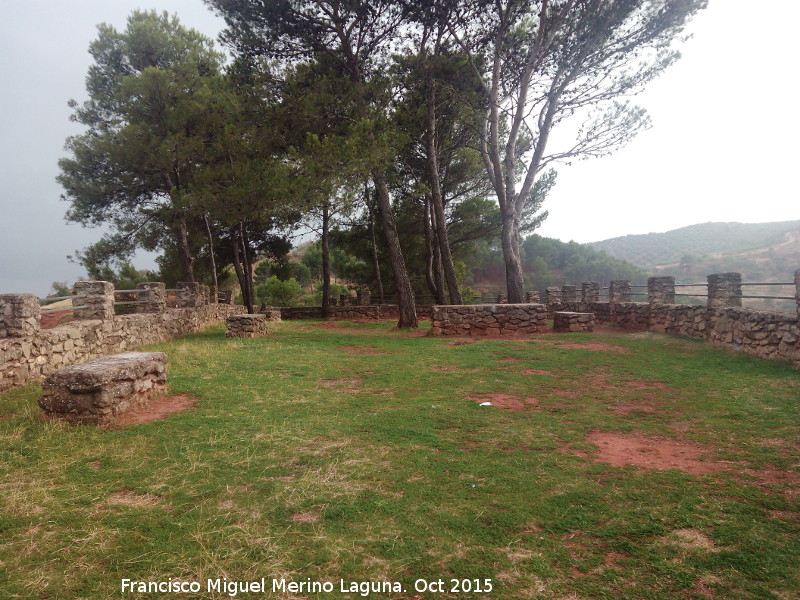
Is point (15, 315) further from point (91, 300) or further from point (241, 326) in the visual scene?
point (241, 326)

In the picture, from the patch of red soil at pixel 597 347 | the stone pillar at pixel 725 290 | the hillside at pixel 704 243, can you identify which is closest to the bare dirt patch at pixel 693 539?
the patch of red soil at pixel 597 347

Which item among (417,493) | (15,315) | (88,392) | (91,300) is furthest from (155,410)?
(91,300)

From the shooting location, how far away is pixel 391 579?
243cm

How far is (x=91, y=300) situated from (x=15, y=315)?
269cm

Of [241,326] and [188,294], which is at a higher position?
[188,294]

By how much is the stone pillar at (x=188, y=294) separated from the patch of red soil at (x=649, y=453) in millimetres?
13892

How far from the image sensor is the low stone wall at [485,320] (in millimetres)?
13281

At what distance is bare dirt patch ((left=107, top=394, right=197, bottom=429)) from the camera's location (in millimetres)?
4938

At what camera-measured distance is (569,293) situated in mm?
20375

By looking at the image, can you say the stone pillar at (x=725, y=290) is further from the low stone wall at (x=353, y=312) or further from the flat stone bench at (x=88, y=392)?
the low stone wall at (x=353, y=312)

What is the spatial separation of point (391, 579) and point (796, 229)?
79923mm

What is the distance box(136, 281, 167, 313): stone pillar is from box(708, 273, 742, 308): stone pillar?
44.9 ft

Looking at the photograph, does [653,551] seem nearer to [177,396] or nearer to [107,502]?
[107,502]

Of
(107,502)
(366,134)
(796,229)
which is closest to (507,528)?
(107,502)
